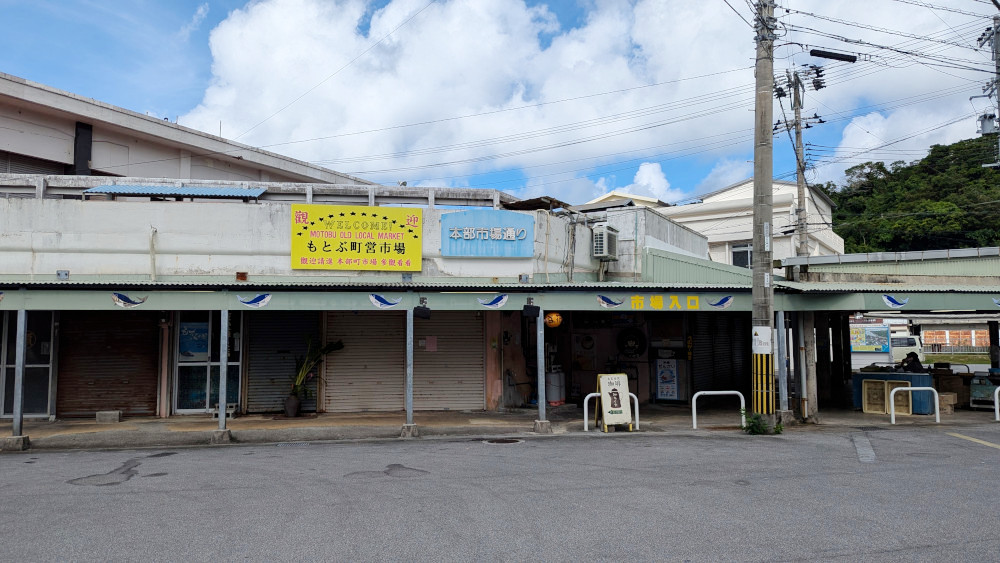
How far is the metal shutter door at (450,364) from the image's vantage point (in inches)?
655

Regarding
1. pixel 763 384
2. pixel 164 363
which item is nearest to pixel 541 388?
pixel 763 384

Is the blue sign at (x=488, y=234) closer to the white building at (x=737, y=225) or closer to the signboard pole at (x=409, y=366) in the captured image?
the signboard pole at (x=409, y=366)

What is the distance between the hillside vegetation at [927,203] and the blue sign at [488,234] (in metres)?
37.6

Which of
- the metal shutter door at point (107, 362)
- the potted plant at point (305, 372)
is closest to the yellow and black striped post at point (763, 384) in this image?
the potted plant at point (305, 372)

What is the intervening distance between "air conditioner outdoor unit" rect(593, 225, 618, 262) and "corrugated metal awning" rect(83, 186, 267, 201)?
8393mm

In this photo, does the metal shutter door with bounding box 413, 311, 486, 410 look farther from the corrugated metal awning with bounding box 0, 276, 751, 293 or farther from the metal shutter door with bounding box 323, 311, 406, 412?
the corrugated metal awning with bounding box 0, 276, 751, 293

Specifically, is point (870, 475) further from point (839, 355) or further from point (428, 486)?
point (839, 355)

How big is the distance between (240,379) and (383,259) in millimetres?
4462

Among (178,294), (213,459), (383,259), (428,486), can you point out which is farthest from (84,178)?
(428,486)

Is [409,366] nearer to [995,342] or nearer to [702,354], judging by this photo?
[702,354]

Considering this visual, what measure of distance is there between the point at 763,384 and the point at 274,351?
1095 centimetres

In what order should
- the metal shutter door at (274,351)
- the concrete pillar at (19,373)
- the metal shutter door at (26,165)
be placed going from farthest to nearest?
the metal shutter door at (26,165), the metal shutter door at (274,351), the concrete pillar at (19,373)

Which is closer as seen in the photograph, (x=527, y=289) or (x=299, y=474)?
(x=299, y=474)

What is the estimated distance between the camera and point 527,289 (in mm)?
13711
